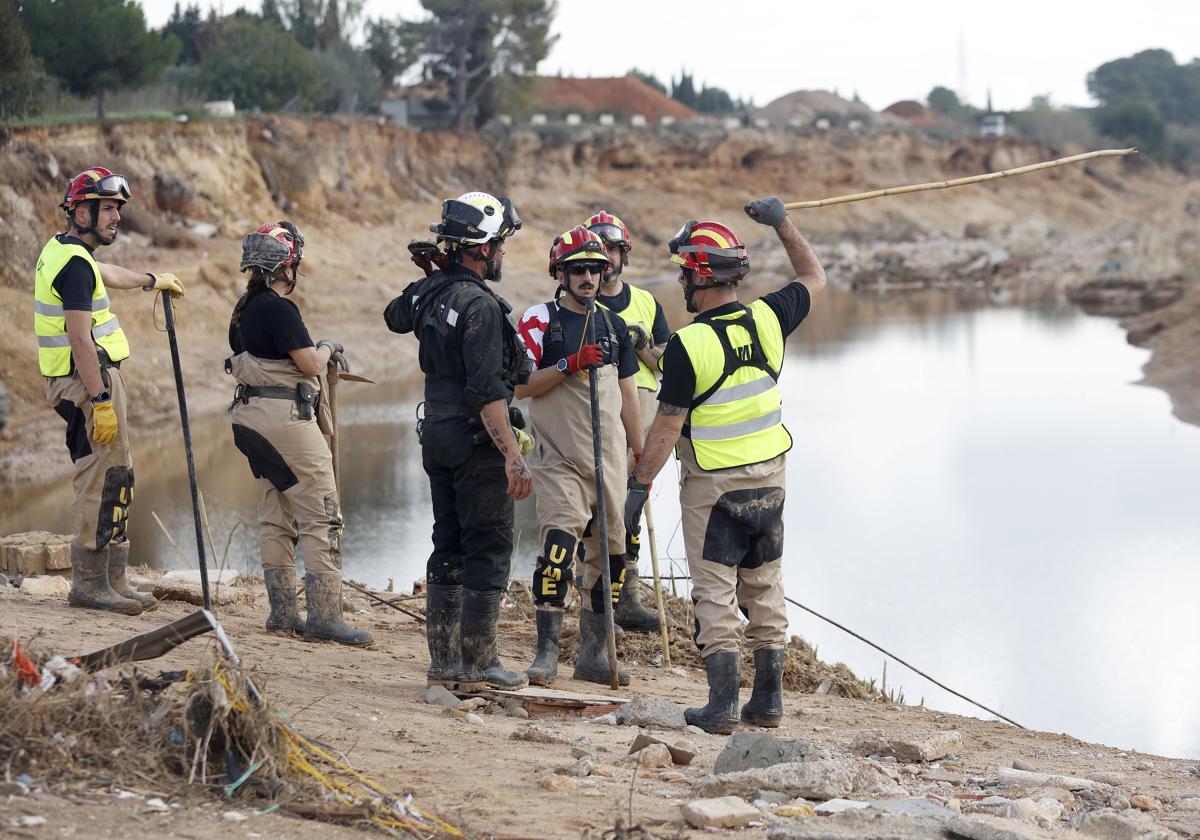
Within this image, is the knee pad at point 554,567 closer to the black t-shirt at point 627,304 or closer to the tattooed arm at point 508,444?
the tattooed arm at point 508,444

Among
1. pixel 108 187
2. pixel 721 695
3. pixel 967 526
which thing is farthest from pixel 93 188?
pixel 967 526

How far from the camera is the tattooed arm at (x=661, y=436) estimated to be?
18.6 feet

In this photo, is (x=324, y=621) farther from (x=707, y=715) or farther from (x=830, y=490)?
(x=830, y=490)

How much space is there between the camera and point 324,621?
6965 millimetres

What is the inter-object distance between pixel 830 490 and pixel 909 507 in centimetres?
101

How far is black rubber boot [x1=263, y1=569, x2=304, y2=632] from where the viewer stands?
7031 mm

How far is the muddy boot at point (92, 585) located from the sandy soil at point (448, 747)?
99mm

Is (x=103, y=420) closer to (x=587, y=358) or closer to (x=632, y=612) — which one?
(x=587, y=358)

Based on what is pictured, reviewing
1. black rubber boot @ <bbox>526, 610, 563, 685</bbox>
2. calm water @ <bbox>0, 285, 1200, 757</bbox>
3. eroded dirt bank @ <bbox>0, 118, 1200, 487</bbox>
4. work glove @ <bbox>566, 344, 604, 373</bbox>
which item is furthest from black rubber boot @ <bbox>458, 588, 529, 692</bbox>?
eroded dirt bank @ <bbox>0, 118, 1200, 487</bbox>

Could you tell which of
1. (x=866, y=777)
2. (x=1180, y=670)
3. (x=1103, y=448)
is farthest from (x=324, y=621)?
(x=1103, y=448)

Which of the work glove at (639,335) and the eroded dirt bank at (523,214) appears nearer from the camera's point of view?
the work glove at (639,335)

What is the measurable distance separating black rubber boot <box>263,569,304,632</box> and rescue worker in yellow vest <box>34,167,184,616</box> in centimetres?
64

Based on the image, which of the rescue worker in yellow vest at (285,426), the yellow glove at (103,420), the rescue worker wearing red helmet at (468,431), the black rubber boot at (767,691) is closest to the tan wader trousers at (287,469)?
the rescue worker in yellow vest at (285,426)

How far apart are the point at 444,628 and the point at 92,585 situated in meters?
2.03
